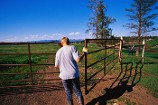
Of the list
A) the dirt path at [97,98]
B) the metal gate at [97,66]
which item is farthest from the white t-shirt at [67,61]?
the dirt path at [97,98]

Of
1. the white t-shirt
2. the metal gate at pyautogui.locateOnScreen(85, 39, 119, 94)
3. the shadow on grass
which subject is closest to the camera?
the white t-shirt

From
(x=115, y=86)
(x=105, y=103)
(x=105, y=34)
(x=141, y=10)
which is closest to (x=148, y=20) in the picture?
(x=141, y=10)

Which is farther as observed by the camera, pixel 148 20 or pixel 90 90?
pixel 148 20

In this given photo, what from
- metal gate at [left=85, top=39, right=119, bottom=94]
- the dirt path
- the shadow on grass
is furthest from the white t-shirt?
the shadow on grass

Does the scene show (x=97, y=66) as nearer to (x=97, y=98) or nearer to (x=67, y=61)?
(x=97, y=98)

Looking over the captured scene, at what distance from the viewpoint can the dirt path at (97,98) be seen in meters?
4.83

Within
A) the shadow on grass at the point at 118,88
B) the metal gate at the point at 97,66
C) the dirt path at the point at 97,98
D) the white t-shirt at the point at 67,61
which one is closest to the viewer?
the white t-shirt at the point at 67,61

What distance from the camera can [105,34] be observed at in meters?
34.1

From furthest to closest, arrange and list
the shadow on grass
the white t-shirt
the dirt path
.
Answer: the shadow on grass < the dirt path < the white t-shirt

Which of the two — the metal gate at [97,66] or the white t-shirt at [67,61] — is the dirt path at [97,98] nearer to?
the metal gate at [97,66]

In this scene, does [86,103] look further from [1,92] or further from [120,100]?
[1,92]

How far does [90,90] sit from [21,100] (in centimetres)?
249

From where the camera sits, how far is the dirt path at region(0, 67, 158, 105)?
483 cm

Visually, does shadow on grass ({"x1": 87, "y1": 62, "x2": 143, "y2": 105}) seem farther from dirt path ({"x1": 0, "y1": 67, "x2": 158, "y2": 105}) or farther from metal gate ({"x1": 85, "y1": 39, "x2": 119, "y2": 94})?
metal gate ({"x1": 85, "y1": 39, "x2": 119, "y2": 94})
